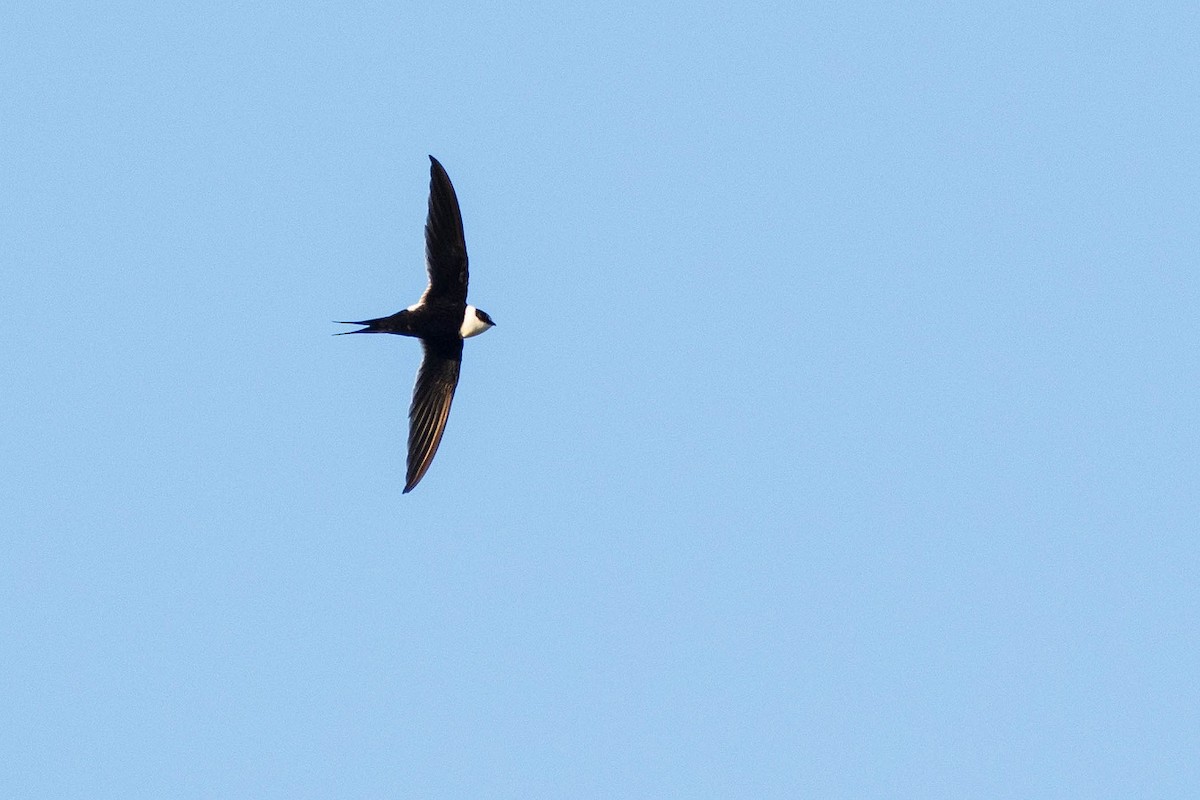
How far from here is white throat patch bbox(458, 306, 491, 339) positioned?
1938 cm

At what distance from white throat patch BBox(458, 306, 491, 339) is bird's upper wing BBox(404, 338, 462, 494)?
0.13 metres

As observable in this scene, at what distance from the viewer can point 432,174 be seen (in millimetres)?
18578

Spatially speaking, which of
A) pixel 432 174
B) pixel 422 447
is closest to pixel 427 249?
pixel 432 174

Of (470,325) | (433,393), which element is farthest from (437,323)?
(433,393)

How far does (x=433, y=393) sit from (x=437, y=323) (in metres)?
0.86

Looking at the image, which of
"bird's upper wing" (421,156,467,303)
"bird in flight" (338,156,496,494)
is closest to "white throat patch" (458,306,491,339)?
"bird in flight" (338,156,496,494)

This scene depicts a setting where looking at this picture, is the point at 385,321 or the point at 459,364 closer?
the point at 385,321

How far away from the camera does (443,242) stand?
1867 cm

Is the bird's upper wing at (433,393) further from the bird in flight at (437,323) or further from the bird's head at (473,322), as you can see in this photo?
the bird's head at (473,322)

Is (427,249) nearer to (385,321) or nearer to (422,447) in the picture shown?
(385,321)

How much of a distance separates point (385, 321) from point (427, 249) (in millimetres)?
1018

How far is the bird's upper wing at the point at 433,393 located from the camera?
62.0 ft

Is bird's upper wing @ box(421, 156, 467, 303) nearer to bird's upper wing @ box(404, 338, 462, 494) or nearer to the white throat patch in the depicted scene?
the white throat patch

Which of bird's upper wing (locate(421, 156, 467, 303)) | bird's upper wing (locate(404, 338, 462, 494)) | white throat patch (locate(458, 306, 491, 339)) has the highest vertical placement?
bird's upper wing (locate(421, 156, 467, 303))
